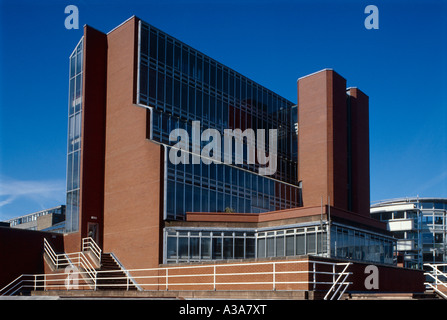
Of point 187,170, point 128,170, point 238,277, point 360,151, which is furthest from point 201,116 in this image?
point 238,277

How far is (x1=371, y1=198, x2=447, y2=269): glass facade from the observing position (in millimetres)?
64375

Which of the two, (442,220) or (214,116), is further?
(442,220)

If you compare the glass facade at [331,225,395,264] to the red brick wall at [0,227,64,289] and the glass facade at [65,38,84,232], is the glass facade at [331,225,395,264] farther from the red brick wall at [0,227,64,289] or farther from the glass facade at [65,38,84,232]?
the red brick wall at [0,227,64,289]

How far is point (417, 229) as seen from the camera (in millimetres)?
65562

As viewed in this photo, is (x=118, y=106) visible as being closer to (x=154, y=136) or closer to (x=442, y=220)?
(x=154, y=136)

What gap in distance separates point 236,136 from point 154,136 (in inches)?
420

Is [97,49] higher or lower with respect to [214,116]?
higher

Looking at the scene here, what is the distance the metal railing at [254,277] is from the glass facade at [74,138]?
183 inches

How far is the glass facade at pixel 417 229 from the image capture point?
64.4 metres

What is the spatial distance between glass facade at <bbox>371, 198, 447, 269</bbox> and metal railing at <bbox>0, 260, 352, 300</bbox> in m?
41.2

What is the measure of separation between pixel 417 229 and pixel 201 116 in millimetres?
38603

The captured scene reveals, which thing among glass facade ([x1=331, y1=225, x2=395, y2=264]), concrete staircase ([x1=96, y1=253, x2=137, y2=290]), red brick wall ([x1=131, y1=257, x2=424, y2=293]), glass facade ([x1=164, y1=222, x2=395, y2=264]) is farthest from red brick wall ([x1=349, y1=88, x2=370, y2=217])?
concrete staircase ([x1=96, y1=253, x2=137, y2=290])

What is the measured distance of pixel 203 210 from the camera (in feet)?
110
